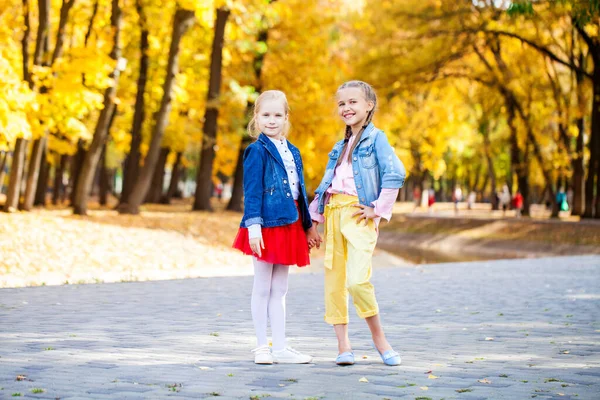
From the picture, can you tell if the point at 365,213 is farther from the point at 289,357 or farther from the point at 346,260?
the point at 289,357

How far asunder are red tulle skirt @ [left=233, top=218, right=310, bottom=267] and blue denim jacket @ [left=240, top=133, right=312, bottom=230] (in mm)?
70

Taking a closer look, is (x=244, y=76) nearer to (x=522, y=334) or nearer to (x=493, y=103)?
(x=493, y=103)

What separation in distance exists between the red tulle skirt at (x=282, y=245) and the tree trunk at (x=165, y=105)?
18.8 metres

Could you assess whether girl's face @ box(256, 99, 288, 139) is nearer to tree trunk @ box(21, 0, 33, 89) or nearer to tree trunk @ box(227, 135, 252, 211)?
tree trunk @ box(21, 0, 33, 89)

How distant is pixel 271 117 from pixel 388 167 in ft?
3.11

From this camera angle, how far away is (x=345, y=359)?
20.8 feet

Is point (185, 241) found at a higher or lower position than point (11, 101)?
lower

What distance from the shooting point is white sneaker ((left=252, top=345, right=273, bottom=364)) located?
637 centimetres

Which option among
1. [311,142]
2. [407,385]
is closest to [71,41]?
[311,142]

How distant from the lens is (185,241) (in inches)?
882

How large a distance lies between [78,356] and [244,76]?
28.0 metres

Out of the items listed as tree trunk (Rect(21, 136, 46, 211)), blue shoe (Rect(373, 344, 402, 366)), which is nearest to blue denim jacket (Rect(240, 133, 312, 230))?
blue shoe (Rect(373, 344, 402, 366))

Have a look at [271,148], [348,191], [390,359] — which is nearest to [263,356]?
[390,359]

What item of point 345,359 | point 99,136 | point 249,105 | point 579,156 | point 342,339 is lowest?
point 345,359
